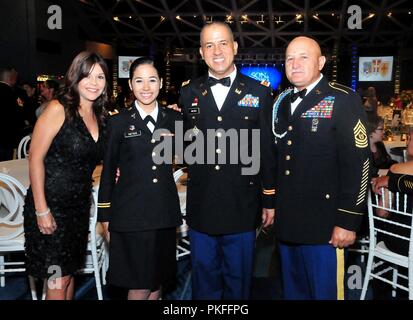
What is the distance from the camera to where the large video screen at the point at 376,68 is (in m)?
18.7

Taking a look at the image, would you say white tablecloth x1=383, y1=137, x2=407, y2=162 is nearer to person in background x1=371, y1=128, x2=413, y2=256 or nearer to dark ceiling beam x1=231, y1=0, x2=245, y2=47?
person in background x1=371, y1=128, x2=413, y2=256

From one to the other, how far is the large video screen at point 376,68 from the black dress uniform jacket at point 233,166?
58.5 feet

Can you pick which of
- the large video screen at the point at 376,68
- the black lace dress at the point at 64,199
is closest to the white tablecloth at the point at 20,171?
the black lace dress at the point at 64,199

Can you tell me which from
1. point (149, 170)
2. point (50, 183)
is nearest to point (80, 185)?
point (50, 183)

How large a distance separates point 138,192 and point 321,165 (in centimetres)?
91

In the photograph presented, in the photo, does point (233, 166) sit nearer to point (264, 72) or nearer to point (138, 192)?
point (138, 192)

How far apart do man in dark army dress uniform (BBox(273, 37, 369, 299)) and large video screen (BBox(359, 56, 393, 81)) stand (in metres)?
17.9

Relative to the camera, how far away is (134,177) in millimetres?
2213

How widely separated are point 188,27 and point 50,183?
797 inches

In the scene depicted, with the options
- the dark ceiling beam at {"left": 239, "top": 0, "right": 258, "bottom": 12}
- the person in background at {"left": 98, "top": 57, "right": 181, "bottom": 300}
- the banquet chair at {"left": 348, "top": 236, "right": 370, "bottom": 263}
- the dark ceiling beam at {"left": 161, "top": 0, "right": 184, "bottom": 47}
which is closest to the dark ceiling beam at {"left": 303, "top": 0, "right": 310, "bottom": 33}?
the dark ceiling beam at {"left": 239, "top": 0, "right": 258, "bottom": 12}

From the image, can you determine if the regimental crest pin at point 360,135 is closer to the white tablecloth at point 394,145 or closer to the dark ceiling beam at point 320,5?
the white tablecloth at point 394,145

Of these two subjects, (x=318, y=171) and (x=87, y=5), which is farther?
(x=87, y=5)

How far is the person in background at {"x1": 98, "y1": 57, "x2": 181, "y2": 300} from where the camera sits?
221 centimetres

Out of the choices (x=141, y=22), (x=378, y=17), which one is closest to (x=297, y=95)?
(x=378, y=17)
